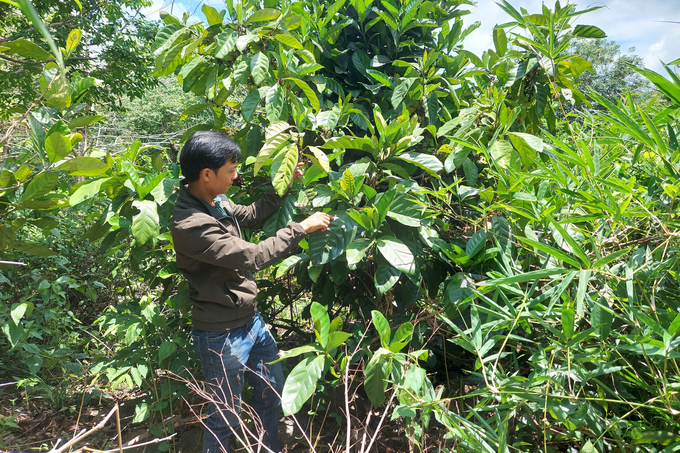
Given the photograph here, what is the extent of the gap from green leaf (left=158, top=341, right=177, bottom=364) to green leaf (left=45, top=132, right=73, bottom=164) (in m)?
0.89

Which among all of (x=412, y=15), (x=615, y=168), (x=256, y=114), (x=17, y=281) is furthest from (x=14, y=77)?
(x=615, y=168)

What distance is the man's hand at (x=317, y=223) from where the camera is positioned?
166cm

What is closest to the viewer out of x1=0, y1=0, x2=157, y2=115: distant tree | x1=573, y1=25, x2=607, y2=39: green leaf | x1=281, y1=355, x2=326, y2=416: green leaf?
x1=281, y1=355, x2=326, y2=416: green leaf

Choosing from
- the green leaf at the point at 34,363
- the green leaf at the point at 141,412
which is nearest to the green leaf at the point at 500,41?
the green leaf at the point at 141,412

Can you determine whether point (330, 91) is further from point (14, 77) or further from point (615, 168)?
point (14, 77)

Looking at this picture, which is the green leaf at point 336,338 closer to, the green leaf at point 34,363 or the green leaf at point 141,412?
the green leaf at point 141,412

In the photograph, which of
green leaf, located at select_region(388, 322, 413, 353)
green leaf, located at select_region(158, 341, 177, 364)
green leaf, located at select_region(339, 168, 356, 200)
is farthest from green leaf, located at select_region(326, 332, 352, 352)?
green leaf, located at select_region(158, 341, 177, 364)

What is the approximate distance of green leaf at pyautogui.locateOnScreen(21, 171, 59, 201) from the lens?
1.68 metres

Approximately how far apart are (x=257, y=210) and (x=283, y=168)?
1.36 feet

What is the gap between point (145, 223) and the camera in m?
1.67

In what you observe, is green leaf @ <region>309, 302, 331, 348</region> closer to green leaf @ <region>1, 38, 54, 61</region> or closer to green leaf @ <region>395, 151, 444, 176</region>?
green leaf @ <region>395, 151, 444, 176</region>

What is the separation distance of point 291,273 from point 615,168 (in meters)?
1.46

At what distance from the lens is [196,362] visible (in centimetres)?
225

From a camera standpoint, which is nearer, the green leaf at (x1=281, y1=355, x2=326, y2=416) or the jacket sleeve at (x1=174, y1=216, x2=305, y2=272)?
the green leaf at (x1=281, y1=355, x2=326, y2=416)
